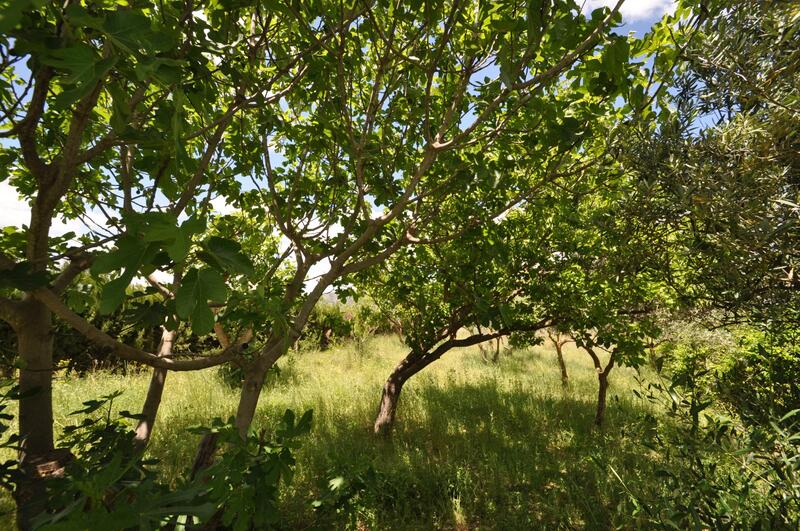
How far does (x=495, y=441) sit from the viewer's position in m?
6.65

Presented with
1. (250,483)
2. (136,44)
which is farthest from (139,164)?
(250,483)

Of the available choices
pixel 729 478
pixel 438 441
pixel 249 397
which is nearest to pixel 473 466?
pixel 438 441

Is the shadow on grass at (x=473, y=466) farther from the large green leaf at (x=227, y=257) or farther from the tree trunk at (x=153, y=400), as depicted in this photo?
the large green leaf at (x=227, y=257)

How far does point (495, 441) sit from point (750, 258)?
208 inches

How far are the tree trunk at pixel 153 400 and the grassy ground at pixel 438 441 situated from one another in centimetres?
126

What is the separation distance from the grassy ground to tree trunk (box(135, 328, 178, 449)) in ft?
4.15

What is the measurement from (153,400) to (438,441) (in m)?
5.10

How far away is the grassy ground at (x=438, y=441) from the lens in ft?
14.7

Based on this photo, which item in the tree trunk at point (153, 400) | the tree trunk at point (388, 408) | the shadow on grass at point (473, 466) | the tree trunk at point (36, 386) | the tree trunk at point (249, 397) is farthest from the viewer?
the tree trunk at point (388, 408)

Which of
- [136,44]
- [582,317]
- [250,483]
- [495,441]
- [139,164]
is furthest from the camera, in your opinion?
[495,441]

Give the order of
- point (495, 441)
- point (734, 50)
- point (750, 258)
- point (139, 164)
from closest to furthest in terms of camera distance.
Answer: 1. point (139, 164)
2. point (734, 50)
3. point (750, 258)
4. point (495, 441)

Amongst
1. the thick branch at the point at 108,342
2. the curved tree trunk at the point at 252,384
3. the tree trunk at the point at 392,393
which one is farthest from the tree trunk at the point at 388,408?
the thick branch at the point at 108,342

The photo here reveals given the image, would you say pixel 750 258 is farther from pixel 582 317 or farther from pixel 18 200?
Answer: pixel 18 200

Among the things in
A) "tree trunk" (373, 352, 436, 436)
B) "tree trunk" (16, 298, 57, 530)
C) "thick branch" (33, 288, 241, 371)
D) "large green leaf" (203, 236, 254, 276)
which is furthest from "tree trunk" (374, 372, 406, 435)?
"large green leaf" (203, 236, 254, 276)
